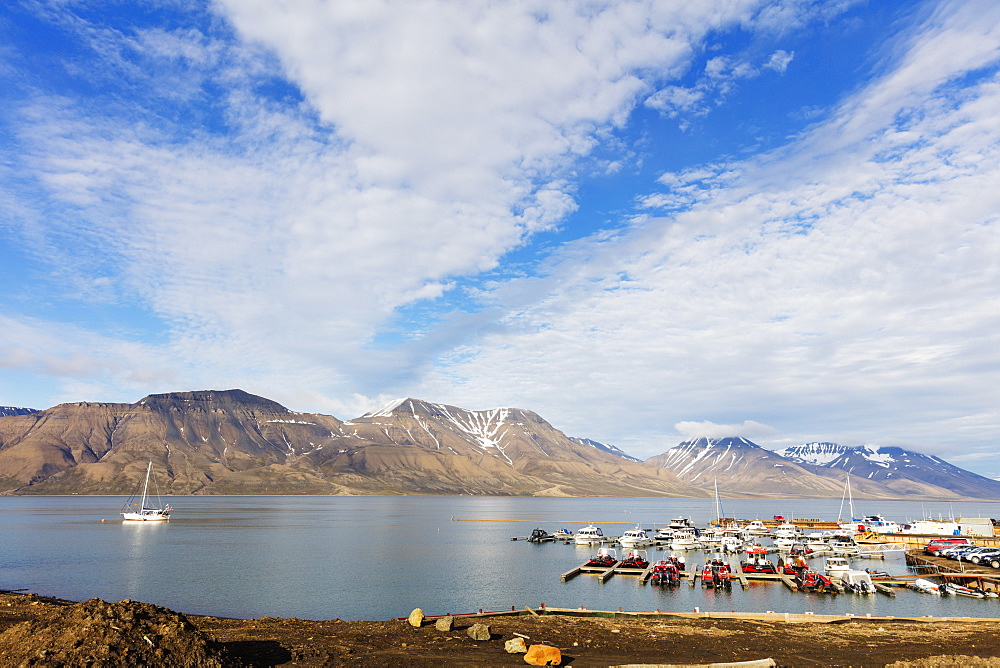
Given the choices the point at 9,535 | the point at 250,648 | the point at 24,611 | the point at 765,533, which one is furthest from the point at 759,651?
the point at 9,535

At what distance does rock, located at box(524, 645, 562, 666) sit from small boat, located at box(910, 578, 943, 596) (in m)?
47.5

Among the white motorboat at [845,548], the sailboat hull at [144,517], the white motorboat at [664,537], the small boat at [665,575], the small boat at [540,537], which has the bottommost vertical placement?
the sailboat hull at [144,517]

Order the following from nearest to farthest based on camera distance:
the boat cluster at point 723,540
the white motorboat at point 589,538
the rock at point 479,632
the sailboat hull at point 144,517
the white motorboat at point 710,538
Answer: the rock at point 479,632 < the boat cluster at point 723,540 < the white motorboat at point 710,538 < the white motorboat at point 589,538 < the sailboat hull at point 144,517

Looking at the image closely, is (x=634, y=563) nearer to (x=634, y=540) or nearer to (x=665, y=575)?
(x=665, y=575)

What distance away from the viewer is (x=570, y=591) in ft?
186

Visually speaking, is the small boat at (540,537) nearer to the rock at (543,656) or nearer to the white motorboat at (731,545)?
the white motorboat at (731,545)

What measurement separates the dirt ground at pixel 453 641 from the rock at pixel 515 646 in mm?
352

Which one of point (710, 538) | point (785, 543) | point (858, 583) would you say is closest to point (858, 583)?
point (858, 583)

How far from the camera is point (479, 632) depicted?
30172mm

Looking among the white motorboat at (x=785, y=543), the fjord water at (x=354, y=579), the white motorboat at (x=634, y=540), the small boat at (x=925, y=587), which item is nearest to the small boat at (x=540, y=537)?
the fjord water at (x=354, y=579)

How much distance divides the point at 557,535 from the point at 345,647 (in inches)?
3845

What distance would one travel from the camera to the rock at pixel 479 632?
98.4 feet

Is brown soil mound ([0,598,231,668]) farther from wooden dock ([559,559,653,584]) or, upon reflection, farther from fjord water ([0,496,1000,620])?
wooden dock ([559,559,653,584])

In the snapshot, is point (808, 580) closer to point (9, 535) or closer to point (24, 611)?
point (24, 611)
